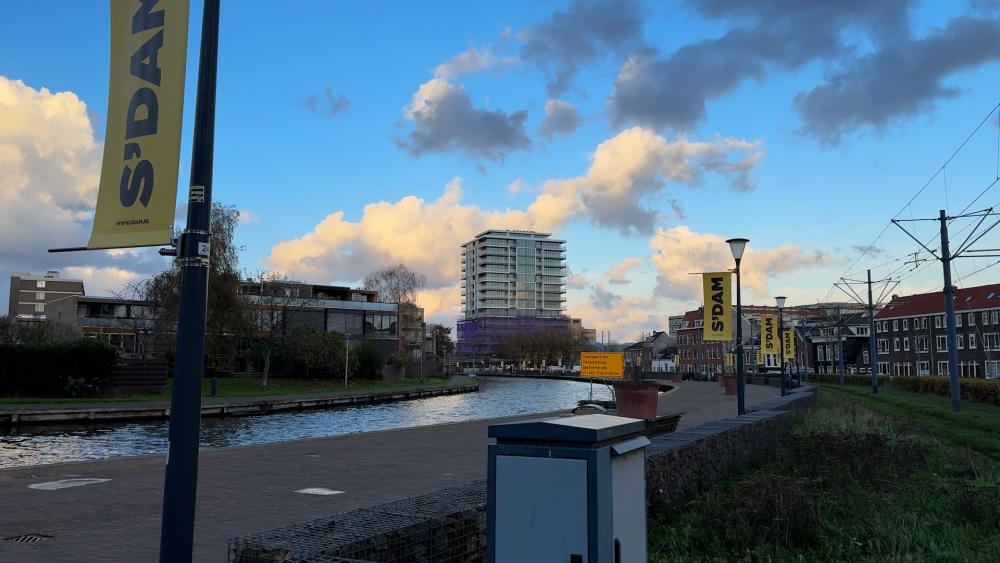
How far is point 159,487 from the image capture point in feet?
33.9

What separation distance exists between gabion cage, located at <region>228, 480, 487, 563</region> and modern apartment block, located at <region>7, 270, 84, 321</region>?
134335 mm

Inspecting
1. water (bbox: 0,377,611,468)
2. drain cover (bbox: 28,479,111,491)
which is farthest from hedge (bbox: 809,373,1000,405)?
drain cover (bbox: 28,479,111,491)

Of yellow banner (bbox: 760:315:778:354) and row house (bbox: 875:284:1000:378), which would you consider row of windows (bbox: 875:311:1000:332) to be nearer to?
row house (bbox: 875:284:1000:378)

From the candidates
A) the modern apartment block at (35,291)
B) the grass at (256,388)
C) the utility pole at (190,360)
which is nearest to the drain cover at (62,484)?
the utility pole at (190,360)

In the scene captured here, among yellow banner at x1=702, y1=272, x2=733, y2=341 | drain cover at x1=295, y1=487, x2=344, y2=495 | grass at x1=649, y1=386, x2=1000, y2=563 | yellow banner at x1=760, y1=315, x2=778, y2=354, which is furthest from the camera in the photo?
yellow banner at x1=760, y1=315, x2=778, y2=354

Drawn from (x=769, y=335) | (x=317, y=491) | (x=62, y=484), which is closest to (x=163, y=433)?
(x=62, y=484)

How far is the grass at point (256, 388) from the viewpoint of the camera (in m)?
32.1

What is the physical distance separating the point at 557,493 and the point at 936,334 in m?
96.6

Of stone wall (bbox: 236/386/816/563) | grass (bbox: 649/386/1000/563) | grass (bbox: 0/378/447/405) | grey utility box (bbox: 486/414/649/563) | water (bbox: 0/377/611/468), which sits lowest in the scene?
water (bbox: 0/377/611/468)

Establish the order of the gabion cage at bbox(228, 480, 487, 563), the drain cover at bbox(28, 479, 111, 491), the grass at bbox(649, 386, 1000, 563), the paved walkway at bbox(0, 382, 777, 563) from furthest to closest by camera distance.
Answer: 1. the drain cover at bbox(28, 479, 111, 491)
2. the paved walkway at bbox(0, 382, 777, 563)
3. the grass at bbox(649, 386, 1000, 563)
4. the gabion cage at bbox(228, 480, 487, 563)

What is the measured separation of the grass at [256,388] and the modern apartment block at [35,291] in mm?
86312

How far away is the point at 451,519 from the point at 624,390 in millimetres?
16368

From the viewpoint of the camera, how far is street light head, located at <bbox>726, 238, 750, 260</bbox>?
1977cm

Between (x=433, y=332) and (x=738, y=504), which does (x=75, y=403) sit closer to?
(x=738, y=504)
